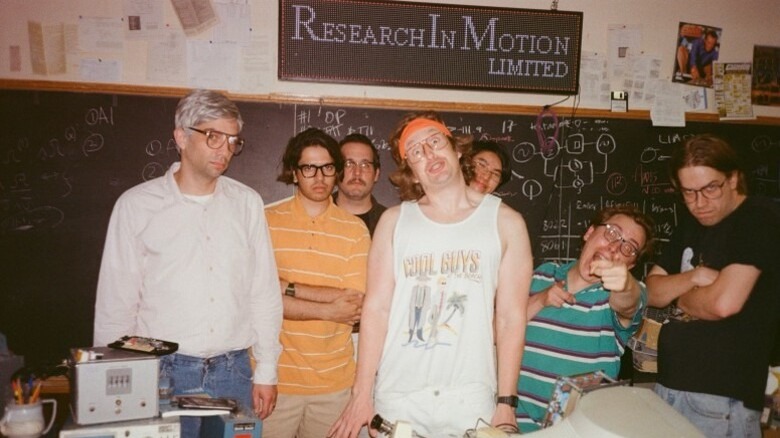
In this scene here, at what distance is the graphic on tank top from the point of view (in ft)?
6.06

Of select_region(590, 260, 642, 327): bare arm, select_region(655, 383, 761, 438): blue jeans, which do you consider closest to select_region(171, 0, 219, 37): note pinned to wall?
select_region(590, 260, 642, 327): bare arm

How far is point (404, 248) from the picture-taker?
75.6 inches

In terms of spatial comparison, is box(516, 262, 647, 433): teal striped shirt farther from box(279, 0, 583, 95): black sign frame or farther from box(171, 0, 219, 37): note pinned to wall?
box(171, 0, 219, 37): note pinned to wall

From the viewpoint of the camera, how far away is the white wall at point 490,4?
3471mm

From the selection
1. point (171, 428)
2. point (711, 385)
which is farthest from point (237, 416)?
point (711, 385)

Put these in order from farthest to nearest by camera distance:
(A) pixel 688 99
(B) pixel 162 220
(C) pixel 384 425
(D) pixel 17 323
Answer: (A) pixel 688 99 → (D) pixel 17 323 → (B) pixel 162 220 → (C) pixel 384 425

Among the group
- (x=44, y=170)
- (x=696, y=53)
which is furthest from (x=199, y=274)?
(x=696, y=53)

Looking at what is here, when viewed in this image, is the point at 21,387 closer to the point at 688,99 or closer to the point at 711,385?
the point at 711,385

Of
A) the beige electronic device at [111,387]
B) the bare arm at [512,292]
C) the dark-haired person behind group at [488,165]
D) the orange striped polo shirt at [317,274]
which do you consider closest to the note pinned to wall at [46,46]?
the orange striped polo shirt at [317,274]

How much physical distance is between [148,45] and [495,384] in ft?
9.89

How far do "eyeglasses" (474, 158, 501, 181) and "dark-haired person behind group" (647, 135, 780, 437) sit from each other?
1.15m

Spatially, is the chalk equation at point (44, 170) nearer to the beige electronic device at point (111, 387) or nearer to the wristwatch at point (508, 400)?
the beige electronic device at point (111, 387)

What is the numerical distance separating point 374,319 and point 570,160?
8.10ft

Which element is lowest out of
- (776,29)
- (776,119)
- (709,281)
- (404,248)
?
(709,281)
